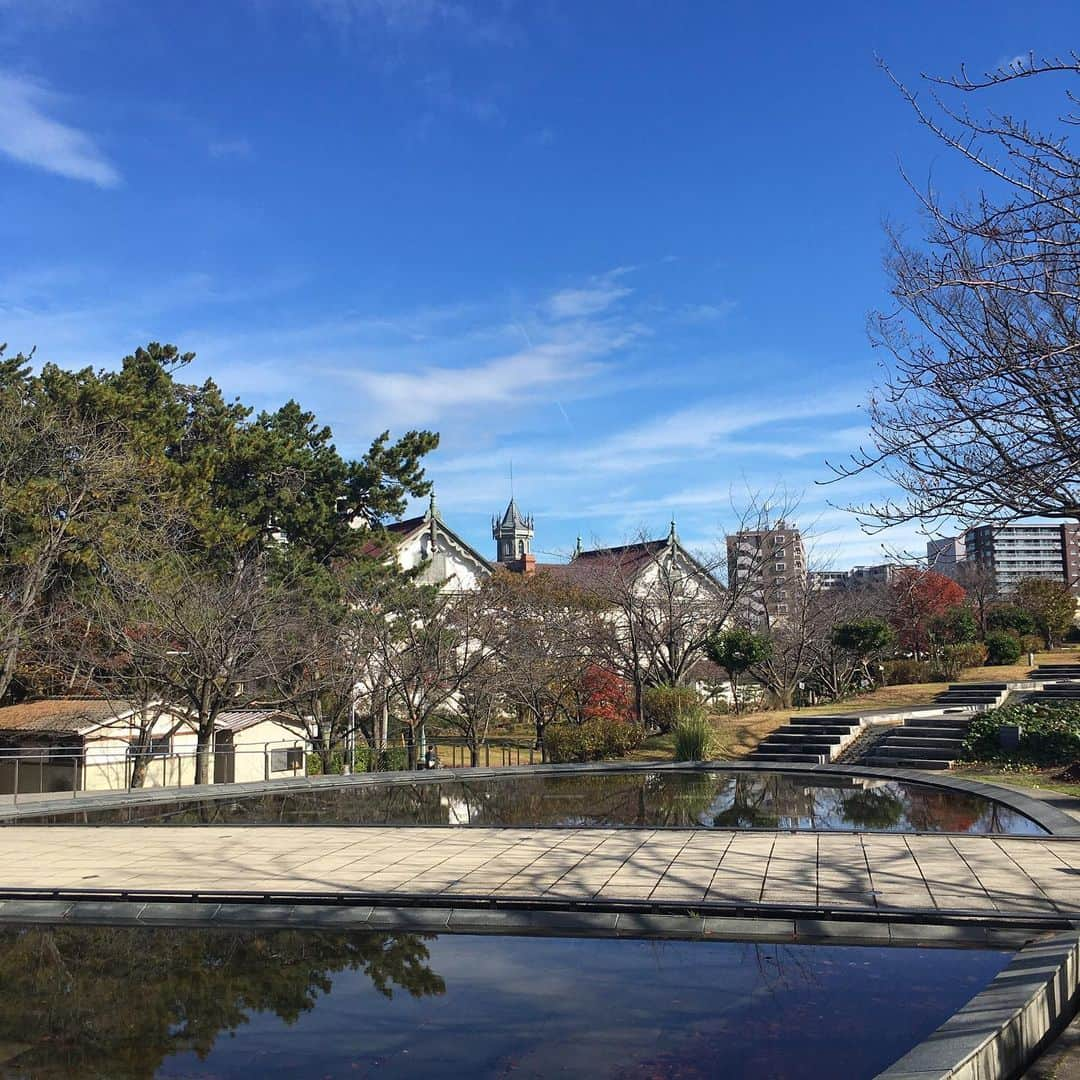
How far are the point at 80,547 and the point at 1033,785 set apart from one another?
64.7ft

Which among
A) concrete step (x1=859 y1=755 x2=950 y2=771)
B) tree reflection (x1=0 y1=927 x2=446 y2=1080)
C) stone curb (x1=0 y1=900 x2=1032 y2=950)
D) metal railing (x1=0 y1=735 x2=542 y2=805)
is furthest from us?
metal railing (x1=0 y1=735 x2=542 y2=805)

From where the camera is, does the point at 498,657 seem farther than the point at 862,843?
Yes

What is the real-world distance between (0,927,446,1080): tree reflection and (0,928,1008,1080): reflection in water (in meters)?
0.02

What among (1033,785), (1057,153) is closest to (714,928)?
(1057,153)

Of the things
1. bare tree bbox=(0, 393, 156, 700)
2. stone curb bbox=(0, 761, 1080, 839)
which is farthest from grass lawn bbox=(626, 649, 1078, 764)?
bare tree bbox=(0, 393, 156, 700)

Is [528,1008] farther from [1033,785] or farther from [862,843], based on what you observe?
[1033,785]

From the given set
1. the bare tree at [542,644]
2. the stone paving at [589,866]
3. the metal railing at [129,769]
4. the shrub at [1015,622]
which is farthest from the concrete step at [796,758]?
the shrub at [1015,622]

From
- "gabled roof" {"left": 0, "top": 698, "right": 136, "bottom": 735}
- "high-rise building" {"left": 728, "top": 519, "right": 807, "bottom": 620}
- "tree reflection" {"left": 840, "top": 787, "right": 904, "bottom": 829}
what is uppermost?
"high-rise building" {"left": 728, "top": 519, "right": 807, "bottom": 620}

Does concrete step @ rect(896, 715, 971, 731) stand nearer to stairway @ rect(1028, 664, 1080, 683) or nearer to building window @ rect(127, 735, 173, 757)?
stairway @ rect(1028, 664, 1080, 683)

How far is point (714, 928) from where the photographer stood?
7.21m

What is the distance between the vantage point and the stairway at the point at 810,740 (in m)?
19.7

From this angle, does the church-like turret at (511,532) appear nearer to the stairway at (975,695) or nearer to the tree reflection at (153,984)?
the stairway at (975,695)

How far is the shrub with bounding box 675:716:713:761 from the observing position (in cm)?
1981

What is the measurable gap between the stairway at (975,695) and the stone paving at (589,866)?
1353 cm
